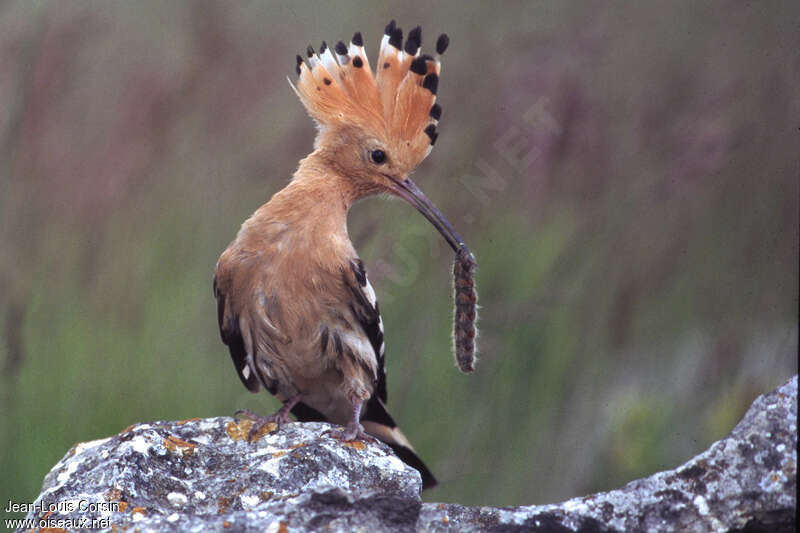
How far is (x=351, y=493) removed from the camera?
5.36 feet

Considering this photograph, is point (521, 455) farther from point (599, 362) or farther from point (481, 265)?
point (481, 265)

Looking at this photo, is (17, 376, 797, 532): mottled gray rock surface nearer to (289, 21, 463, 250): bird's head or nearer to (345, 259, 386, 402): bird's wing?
(345, 259, 386, 402): bird's wing

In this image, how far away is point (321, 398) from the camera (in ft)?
9.12

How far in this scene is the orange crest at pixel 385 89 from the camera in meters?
2.56

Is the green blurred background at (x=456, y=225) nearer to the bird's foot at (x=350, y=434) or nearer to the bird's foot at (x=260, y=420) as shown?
the bird's foot at (x=260, y=420)

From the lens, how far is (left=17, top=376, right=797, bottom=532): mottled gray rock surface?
1.60 meters

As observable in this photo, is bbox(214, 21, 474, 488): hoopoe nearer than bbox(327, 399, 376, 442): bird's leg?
No

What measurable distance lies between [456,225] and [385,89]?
551 mm

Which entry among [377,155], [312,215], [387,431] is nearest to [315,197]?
[312,215]

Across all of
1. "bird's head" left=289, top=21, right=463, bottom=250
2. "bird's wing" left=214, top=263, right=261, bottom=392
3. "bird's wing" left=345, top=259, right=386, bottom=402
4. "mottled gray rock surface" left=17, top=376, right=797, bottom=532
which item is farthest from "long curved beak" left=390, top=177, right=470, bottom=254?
"mottled gray rock surface" left=17, top=376, right=797, bottom=532

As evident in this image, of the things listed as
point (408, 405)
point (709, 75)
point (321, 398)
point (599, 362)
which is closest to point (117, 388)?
point (321, 398)

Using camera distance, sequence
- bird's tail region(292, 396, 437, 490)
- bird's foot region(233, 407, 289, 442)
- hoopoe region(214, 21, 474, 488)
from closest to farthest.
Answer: bird's foot region(233, 407, 289, 442) → hoopoe region(214, 21, 474, 488) → bird's tail region(292, 396, 437, 490)

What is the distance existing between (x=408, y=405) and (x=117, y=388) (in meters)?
0.90

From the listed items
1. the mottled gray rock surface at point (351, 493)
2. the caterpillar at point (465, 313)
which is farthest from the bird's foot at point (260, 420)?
the caterpillar at point (465, 313)
